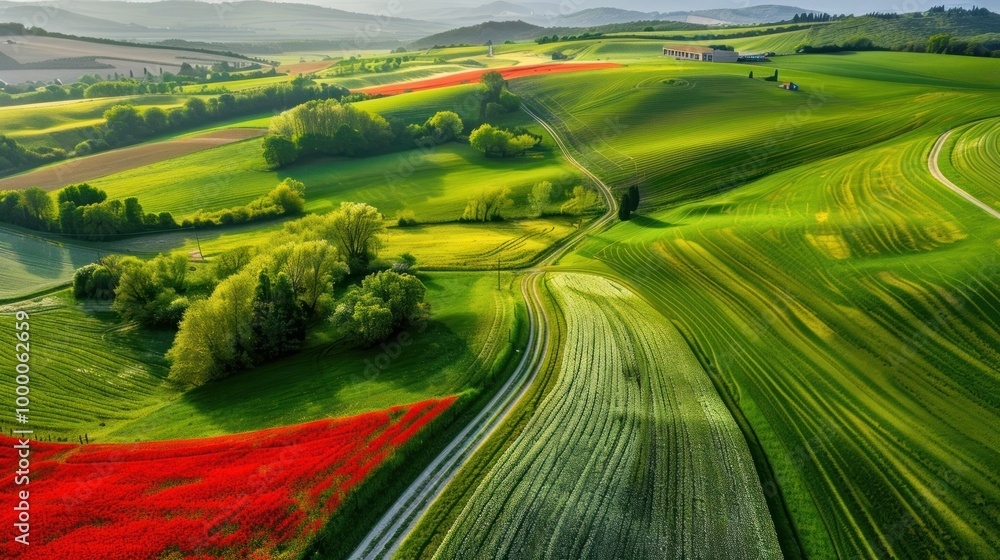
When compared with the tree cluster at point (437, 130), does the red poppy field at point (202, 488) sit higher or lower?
lower

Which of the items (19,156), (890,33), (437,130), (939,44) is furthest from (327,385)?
(890,33)

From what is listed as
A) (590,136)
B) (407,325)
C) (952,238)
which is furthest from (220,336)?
(590,136)

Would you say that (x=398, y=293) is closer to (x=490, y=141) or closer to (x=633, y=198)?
(x=633, y=198)

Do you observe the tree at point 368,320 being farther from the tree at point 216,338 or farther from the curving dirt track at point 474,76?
the curving dirt track at point 474,76

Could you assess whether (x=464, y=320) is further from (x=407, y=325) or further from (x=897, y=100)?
(x=897, y=100)

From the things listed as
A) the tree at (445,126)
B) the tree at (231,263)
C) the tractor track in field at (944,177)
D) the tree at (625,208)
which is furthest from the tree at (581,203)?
the tree at (445,126)

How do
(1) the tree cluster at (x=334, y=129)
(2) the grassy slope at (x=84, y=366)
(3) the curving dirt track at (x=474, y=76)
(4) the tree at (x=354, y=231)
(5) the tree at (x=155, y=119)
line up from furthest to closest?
(3) the curving dirt track at (x=474, y=76)
(5) the tree at (x=155, y=119)
(1) the tree cluster at (x=334, y=129)
(4) the tree at (x=354, y=231)
(2) the grassy slope at (x=84, y=366)

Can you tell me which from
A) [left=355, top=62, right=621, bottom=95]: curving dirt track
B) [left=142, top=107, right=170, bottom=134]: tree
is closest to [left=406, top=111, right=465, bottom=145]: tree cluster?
[left=355, top=62, right=621, bottom=95]: curving dirt track
